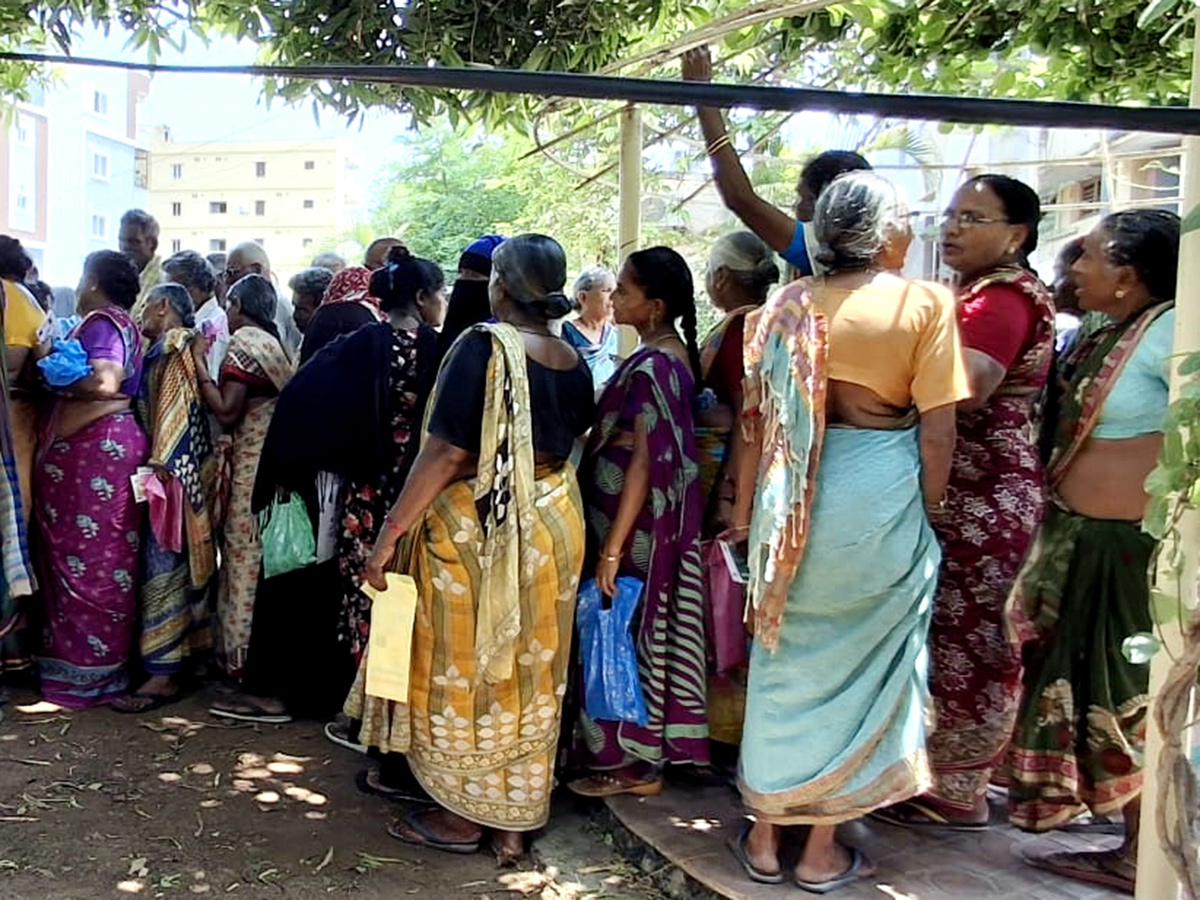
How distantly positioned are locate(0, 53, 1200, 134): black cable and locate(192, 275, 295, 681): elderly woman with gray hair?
302cm

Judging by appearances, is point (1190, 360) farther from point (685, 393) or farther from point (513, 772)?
point (513, 772)

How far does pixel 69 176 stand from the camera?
104ft

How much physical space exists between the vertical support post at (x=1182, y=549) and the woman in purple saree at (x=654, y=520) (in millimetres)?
1555

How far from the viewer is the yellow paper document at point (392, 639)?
312cm

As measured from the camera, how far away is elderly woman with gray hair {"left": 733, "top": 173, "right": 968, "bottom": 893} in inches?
104

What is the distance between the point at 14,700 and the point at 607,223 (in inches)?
444

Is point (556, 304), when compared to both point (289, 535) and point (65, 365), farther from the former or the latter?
point (65, 365)

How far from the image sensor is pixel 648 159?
7.20 metres

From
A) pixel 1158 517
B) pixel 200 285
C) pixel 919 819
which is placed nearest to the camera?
pixel 1158 517

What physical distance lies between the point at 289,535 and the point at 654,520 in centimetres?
137

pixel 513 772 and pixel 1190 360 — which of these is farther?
pixel 513 772

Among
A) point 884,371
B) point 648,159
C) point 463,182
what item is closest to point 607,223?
point 648,159

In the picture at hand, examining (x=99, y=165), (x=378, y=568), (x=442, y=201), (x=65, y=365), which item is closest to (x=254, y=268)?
(x=65, y=365)

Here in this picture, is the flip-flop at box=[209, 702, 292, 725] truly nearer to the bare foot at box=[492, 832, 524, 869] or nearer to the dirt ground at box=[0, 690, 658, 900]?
the dirt ground at box=[0, 690, 658, 900]
